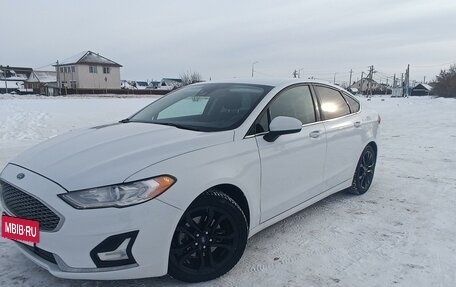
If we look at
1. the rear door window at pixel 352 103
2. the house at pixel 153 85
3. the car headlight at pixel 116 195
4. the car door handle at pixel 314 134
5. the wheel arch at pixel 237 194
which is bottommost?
the wheel arch at pixel 237 194

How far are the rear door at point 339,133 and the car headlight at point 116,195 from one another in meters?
2.24

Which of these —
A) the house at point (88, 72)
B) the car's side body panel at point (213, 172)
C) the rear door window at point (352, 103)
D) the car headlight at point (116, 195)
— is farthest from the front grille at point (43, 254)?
the house at point (88, 72)

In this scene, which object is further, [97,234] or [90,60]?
[90,60]

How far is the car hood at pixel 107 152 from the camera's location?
234 centimetres

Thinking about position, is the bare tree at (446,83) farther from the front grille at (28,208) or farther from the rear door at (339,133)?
the front grille at (28,208)

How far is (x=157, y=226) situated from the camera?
2348mm

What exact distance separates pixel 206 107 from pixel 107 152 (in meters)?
1.31

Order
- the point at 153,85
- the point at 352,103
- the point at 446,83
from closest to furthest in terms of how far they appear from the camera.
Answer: the point at 352,103 < the point at 446,83 < the point at 153,85

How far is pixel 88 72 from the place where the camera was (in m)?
65.7

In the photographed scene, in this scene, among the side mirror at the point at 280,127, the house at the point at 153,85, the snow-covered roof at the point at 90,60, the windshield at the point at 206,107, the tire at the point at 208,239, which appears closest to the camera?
the tire at the point at 208,239

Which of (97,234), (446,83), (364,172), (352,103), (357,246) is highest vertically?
(446,83)

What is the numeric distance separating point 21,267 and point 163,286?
1153 mm

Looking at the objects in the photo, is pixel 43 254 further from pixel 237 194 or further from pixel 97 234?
pixel 237 194

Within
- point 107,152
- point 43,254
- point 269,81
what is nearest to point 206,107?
point 269,81
